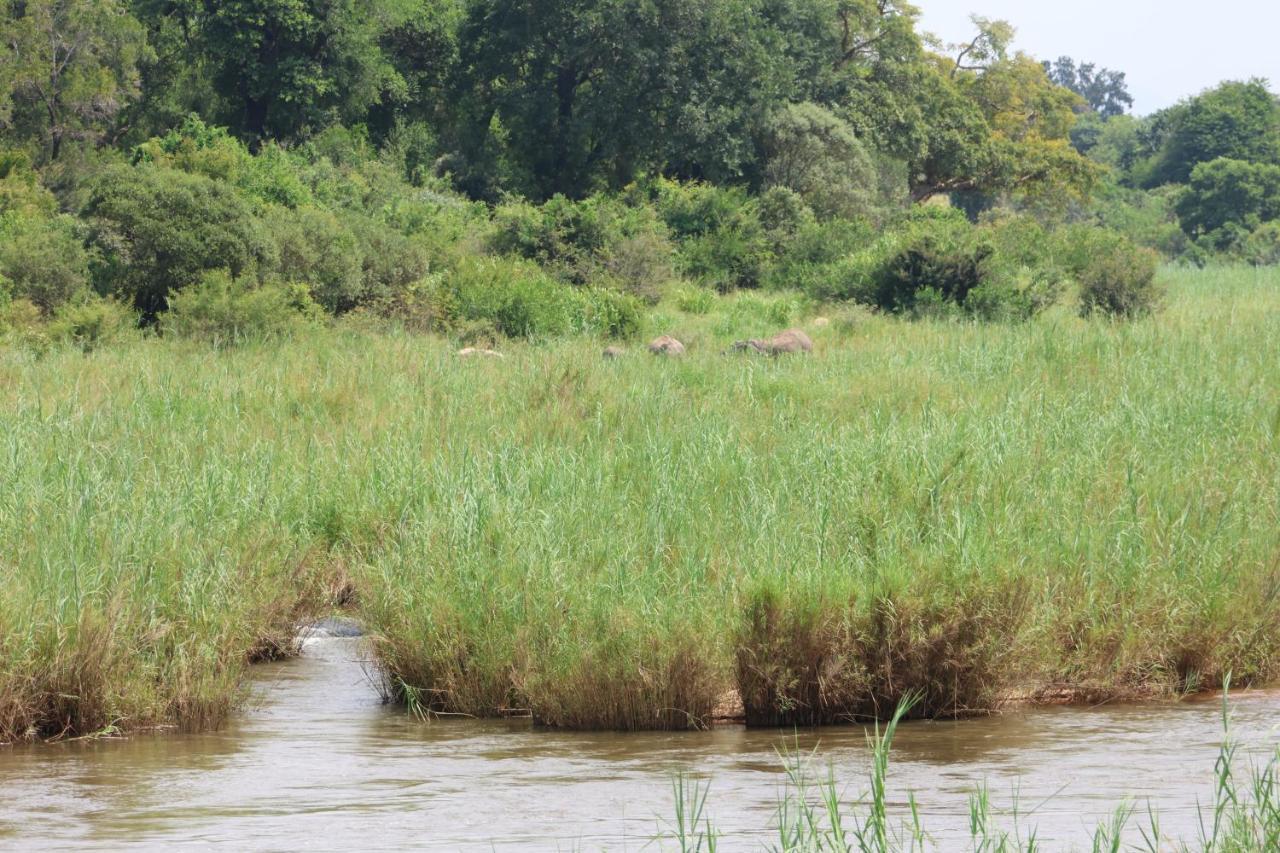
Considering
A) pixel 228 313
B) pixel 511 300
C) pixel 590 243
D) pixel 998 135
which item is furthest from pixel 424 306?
pixel 998 135

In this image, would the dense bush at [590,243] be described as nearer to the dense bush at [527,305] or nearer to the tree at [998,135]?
the dense bush at [527,305]

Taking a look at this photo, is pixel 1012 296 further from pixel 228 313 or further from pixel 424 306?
pixel 228 313

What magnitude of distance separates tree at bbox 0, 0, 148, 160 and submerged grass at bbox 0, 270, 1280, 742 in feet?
65.8

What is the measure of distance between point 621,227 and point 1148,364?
11830 millimetres

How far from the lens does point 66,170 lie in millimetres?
29375

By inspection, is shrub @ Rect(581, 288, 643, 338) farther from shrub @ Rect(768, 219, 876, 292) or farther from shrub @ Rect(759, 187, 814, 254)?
shrub @ Rect(759, 187, 814, 254)

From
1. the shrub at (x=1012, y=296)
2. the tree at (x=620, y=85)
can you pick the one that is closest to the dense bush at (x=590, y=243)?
the shrub at (x=1012, y=296)

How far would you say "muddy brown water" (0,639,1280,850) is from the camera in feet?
15.0

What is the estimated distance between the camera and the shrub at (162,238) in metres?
17.5

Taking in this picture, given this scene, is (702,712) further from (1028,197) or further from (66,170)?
(1028,197)

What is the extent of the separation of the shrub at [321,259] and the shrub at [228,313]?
127 cm

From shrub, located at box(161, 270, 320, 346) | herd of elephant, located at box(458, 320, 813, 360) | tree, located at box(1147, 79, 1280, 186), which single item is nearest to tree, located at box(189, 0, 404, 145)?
shrub, located at box(161, 270, 320, 346)

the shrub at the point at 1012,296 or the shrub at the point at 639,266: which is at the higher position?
the shrub at the point at 639,266

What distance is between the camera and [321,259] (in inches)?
728
